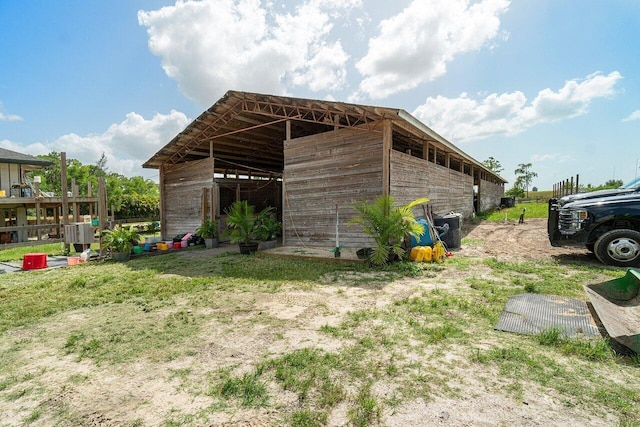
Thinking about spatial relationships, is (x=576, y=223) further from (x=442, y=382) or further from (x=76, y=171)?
(x=76, y=171)

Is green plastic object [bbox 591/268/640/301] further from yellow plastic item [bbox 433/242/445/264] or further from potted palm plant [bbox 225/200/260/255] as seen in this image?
potted palm plant [bbox 225/200/260/255]

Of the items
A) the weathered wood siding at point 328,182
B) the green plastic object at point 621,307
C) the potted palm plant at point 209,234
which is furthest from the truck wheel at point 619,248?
the potted palm plant at point 209,234

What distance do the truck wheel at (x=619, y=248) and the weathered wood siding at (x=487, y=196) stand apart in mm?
17829

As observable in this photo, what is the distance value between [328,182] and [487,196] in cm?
2235

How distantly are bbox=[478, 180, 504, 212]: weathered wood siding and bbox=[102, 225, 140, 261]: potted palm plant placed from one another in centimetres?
2288

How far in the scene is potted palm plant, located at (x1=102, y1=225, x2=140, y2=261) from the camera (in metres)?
8.59

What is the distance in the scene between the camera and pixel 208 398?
2.24 m

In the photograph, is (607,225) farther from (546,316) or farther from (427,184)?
(427,184)

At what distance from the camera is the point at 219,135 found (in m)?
11.4

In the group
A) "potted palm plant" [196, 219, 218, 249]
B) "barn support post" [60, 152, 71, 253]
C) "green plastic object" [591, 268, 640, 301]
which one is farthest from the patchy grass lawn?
"barn support post" [60, 152, 71, 253]

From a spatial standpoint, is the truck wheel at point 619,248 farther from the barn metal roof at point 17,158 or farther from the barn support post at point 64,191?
the barn metal roof at point 17,158

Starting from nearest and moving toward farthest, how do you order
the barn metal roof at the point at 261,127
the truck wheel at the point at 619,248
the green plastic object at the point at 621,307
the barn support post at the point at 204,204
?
1. the green plastic object at the point at 621,307
2. the truck wheel at the point at 619,248
3. the barn metal roof at the point at 261,127
4. the barn support post at the point at 204,204

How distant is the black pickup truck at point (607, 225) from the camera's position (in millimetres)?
6133

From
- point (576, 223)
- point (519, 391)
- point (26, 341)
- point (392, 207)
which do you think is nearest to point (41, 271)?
point (26, 341)
